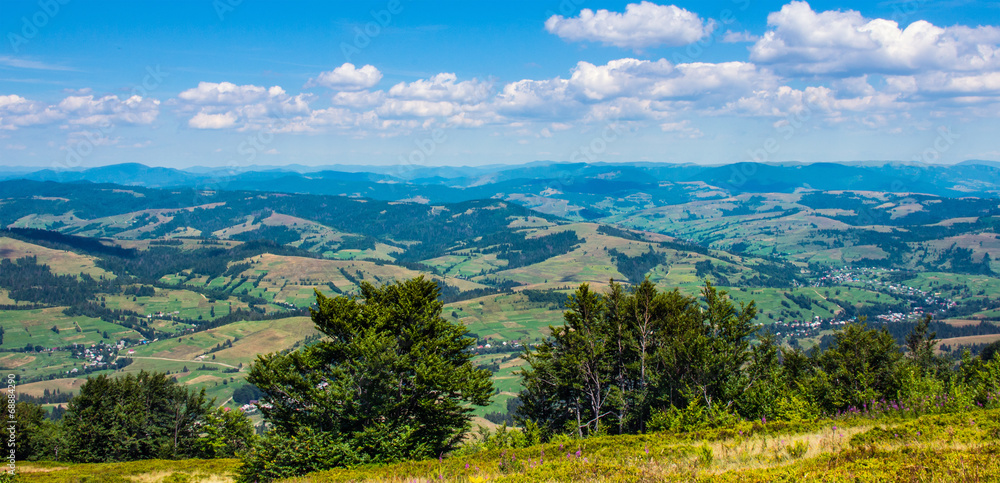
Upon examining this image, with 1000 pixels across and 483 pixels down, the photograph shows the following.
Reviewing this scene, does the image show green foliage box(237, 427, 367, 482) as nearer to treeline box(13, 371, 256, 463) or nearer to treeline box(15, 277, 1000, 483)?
treeline box(15, 277, 1000, 483)

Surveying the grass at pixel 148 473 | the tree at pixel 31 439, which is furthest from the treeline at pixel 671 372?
the tree at pixel 31 439

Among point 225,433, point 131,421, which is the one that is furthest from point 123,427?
point 225,433

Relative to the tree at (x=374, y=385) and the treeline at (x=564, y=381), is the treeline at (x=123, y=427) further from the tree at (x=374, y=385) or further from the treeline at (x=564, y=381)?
the tree at (x=374, y=385)

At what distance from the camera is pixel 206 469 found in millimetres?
44656

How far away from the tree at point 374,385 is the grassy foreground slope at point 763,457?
6.00 meters

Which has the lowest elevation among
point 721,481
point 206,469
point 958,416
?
point 206,469

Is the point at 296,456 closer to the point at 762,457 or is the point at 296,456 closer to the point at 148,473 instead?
the point at 148,473

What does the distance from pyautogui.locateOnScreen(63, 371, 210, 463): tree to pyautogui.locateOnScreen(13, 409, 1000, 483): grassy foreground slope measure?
58.4m

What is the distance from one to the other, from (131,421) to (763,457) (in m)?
77.9

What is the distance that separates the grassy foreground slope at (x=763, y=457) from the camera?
48.8 ft

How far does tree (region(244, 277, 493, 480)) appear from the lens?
33000 mm

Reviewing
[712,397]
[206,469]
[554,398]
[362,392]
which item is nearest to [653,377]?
[712,397]

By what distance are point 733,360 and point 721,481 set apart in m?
27.0

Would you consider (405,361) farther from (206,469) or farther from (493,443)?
(206,469)
